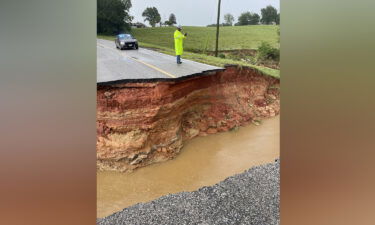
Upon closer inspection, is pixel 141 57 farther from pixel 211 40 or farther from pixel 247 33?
pixel 247 33

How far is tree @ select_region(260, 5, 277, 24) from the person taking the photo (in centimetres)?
546

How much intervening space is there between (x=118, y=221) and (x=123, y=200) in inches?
14.5

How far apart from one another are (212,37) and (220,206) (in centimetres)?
310

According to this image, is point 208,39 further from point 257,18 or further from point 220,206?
point 220,206

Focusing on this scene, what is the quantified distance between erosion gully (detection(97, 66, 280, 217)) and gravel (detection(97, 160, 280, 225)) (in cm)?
15

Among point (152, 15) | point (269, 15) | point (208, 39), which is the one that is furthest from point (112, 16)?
point (269, 15)

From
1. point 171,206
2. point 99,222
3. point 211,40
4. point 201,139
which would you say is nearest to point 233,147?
point 201,139

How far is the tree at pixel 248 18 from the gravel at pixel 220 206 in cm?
279

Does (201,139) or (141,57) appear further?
(201,139)

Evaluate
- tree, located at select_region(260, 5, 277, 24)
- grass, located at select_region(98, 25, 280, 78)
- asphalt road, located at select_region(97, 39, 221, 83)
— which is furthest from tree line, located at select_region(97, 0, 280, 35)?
tree, located at select_region(260, 5, 277, 24)

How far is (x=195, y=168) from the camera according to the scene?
5414mm

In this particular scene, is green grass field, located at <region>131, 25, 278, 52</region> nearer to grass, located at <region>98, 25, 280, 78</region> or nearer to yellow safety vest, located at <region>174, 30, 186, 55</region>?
grass, located at <region>98, 25, 280, 78</region>

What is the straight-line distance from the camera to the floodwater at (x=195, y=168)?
196 inches

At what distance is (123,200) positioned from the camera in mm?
4910
